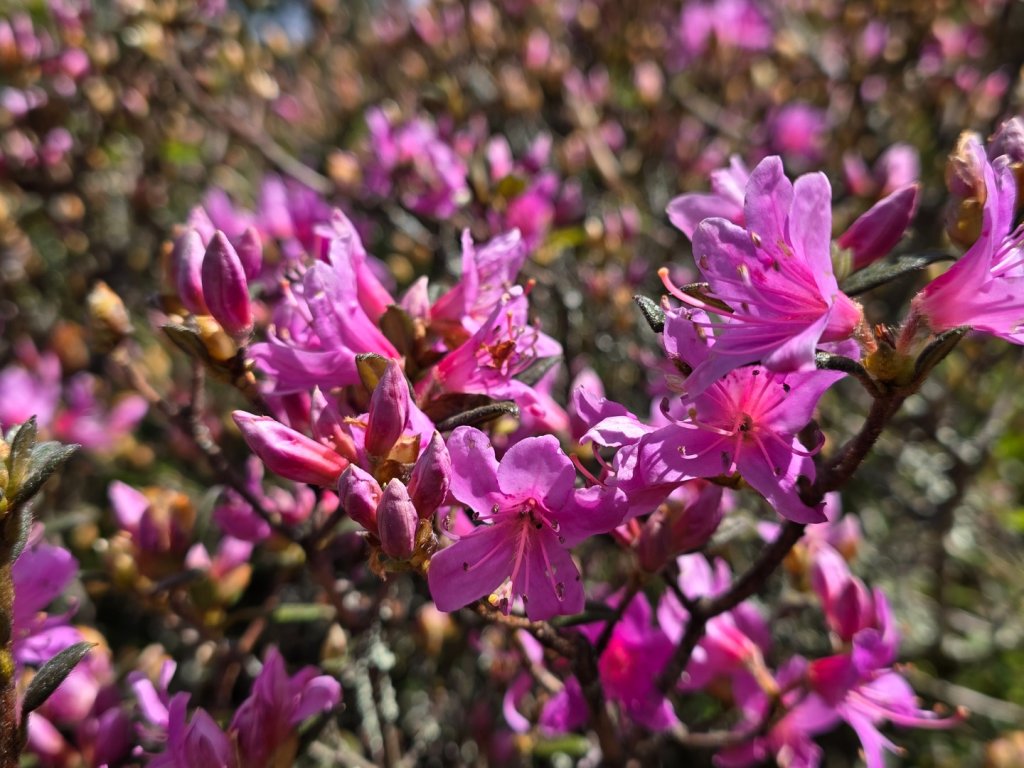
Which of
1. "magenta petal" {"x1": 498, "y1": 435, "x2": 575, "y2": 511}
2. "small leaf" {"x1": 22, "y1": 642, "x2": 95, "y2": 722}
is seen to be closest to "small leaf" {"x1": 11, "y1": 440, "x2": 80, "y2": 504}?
"small leaf" {"x1": 22, "y1": 642, "x2": 95, "y2": 722}

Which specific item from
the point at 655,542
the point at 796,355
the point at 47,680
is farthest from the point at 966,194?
the point at 47,680

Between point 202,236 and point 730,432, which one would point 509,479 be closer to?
point 730,432

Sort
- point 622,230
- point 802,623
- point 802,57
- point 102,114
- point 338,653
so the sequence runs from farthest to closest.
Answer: point 802,57, point 102,114, point 622,230, point 802,623, point 338,653

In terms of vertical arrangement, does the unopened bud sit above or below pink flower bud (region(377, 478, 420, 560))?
above

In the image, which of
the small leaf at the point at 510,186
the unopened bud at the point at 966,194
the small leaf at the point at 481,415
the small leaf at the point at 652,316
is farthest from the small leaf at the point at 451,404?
the small leaf at the point at 510,186

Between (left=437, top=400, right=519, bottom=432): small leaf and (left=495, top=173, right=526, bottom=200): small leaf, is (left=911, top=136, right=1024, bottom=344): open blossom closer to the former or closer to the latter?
(left=437, top=400, right=519, bottom=432): small leaf

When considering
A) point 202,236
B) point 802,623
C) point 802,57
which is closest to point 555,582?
point 202,236

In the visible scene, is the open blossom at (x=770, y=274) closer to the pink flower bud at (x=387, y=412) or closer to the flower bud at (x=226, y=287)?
the pink flower bud at (x=387, y=412)
